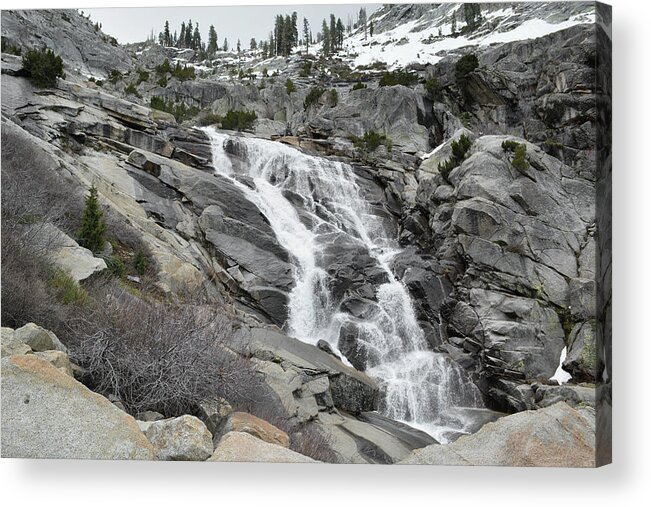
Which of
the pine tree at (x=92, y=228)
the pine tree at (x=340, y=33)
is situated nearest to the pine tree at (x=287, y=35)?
the pine tree at (x=340, y=33)

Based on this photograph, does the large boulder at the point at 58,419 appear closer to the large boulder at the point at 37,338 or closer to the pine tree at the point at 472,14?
the large boulder at the point at 37,338

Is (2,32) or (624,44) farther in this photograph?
(2,32)

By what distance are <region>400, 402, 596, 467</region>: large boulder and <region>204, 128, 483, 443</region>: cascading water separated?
962 millimetres

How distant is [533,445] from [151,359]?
428 cm

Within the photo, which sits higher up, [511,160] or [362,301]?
[511,160]

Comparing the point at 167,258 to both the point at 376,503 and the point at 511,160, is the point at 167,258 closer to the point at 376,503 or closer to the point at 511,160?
the point at 376,503

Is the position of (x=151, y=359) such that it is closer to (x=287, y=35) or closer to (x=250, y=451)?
(x=250, y=451)

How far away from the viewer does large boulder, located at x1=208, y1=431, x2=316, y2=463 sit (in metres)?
5.62

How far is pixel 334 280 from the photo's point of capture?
1127 centimetres

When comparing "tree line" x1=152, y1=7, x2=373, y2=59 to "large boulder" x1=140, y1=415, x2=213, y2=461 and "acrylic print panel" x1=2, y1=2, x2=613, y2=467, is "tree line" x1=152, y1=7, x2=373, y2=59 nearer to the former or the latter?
"acrylic print panel" x1=2, y1=2, x2=613, y2=467

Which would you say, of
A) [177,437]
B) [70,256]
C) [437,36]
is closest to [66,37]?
[70,256]

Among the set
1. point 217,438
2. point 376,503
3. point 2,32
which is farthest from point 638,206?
point 2,32

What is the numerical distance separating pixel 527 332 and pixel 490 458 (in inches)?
151

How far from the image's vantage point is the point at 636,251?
6109 millimetres
